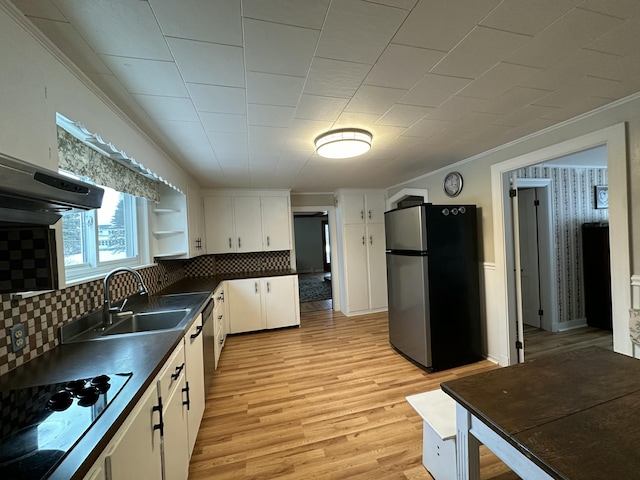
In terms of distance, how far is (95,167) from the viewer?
1.53 meters

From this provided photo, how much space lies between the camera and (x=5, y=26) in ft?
2.78

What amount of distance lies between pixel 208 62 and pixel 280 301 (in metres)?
3.26

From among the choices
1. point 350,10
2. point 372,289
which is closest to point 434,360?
point 372,289

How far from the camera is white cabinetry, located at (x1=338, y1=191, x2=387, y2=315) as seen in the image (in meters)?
4.47

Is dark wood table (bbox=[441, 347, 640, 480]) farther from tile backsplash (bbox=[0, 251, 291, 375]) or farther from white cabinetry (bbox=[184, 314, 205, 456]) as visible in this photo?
tile backsplash (bbox=[0, 251, 291, 375])

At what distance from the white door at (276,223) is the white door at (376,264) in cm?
148

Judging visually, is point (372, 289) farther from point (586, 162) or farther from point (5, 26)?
point (5, 26)

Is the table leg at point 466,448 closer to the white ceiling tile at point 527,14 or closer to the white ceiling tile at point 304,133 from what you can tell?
the white ceiling tile at point 527,14

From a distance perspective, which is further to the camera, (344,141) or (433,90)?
(344,141)

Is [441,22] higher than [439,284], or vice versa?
[441,22]

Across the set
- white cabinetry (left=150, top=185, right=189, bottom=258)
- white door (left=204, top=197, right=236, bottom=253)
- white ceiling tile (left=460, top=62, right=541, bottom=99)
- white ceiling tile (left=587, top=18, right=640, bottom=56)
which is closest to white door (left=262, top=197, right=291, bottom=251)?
white door (left=204, top=197, right=236, bottom=253)

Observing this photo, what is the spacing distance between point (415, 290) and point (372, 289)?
1.96 metres

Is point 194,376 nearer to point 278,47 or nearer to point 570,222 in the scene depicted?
point 278,47

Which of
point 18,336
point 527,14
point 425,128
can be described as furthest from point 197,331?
point 527,14
